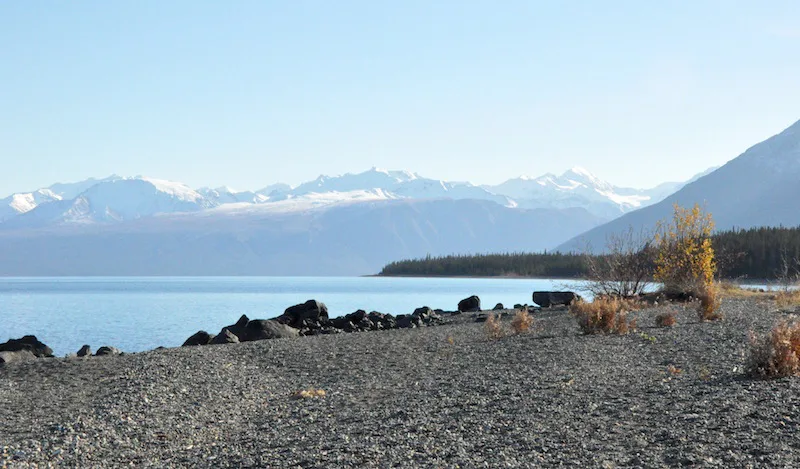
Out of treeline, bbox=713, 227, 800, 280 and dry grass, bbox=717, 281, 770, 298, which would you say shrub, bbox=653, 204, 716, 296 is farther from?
treeline, bbox=713, 227, 800, 280

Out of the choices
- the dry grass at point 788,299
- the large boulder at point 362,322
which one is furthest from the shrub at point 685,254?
the large boulder at point 362,322

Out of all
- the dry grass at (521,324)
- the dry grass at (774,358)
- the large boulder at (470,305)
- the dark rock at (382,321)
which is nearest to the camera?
the dry grass at (774,358)

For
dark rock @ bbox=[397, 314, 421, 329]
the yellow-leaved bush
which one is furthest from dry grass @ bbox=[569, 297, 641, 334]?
the yellow-leaved bush

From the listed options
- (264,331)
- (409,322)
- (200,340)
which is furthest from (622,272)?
(200,340)

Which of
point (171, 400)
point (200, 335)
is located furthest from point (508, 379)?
point (200, 335)

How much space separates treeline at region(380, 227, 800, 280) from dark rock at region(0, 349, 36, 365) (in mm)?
26629

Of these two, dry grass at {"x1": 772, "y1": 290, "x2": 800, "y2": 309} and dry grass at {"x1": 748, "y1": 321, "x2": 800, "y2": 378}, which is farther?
dry grass at {"x1": 772, "y1": 290, "x2": 800, "y2": 309}

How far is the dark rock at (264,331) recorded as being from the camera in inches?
1135

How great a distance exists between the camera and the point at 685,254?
3497 cm

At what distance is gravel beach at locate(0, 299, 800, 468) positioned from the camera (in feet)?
32.0

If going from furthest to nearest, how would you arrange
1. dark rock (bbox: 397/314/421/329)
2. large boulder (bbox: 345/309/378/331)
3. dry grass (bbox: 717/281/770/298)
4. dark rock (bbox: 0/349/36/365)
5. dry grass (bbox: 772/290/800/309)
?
dry grass (bbox: 717/281/770/298) < large boulder (bbox: 345/309/378/331) < dark rock (bbox: 397/314/421/329) < dry grass (bbox: 772/290/800/309) < dark rock (bbox: 0/349/36/365)

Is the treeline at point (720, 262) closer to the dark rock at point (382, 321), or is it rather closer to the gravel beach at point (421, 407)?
the dark rock at point (382, 321)

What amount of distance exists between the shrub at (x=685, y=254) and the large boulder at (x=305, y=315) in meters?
13.3

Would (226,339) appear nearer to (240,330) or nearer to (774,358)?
(240,330)
